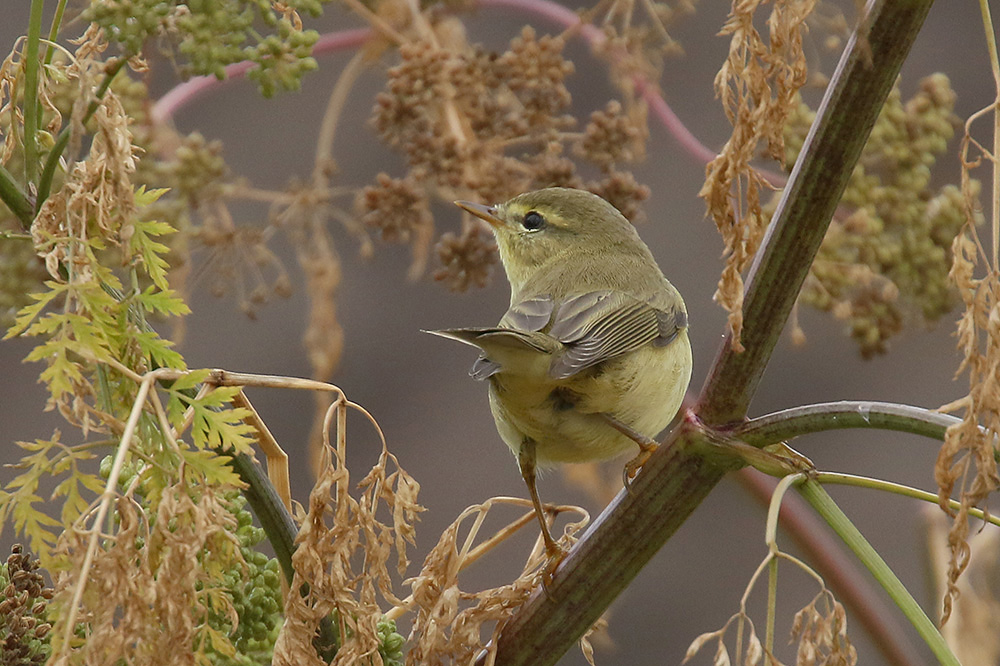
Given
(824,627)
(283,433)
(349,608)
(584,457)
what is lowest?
(283,433)

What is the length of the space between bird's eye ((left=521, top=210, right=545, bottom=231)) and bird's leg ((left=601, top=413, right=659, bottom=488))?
857 millimetres

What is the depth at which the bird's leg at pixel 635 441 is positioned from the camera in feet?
7.05

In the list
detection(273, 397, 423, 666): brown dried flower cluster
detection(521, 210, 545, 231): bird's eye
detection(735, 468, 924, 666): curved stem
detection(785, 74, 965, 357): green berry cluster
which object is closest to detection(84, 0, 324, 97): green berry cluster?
detection(273, 397, 423, 666): brown dried flower cluster

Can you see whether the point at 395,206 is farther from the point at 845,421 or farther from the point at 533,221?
the point at 845,421

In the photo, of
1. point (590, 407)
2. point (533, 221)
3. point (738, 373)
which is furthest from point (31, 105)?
point (533, 221)

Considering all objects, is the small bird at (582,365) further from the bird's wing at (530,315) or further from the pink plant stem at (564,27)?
the pink plant stem at (564,27)

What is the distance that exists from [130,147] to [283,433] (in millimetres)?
3773

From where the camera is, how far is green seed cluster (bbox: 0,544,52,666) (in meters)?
1.38

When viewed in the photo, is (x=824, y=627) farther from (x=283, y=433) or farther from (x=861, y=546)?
(x=283, y=433)

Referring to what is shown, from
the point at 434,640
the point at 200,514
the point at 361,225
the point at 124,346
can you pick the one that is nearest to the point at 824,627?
the point at 434,640

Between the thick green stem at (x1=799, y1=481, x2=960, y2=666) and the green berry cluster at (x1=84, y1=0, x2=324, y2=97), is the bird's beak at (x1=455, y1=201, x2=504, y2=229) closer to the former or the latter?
the green berry cluster at (x1=84, y1=0, x2=324, y2=97)

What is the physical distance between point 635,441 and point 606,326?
323 mm

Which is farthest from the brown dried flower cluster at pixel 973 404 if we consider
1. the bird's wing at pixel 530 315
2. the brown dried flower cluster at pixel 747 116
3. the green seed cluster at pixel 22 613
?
the bird's wing at pixel 530 315

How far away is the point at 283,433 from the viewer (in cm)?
503
